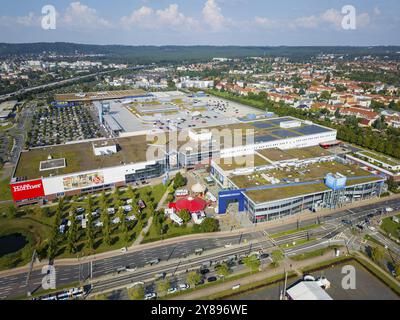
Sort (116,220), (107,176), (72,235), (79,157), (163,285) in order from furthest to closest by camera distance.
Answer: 1. (79,157)
2. (107,176)
3. (116,220)
4. (72,235)
5. (163,285)

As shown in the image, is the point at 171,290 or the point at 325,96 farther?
the point at 325,96

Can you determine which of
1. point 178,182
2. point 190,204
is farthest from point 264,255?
point 178,182

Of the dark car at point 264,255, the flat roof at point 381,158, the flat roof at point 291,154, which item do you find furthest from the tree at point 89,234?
the flat roof at point 381,158

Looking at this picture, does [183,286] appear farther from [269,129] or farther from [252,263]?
[269,129]

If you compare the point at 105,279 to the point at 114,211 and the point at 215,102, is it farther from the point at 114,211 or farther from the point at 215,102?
the point at 215,102

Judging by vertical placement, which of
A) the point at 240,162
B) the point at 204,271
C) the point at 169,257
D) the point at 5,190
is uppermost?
the point at 240,162

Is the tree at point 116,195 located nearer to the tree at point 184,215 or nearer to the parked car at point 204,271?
the tree at point 184,215

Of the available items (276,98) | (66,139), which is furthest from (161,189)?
(276,98)

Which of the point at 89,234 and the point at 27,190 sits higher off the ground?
the point at 27,190
